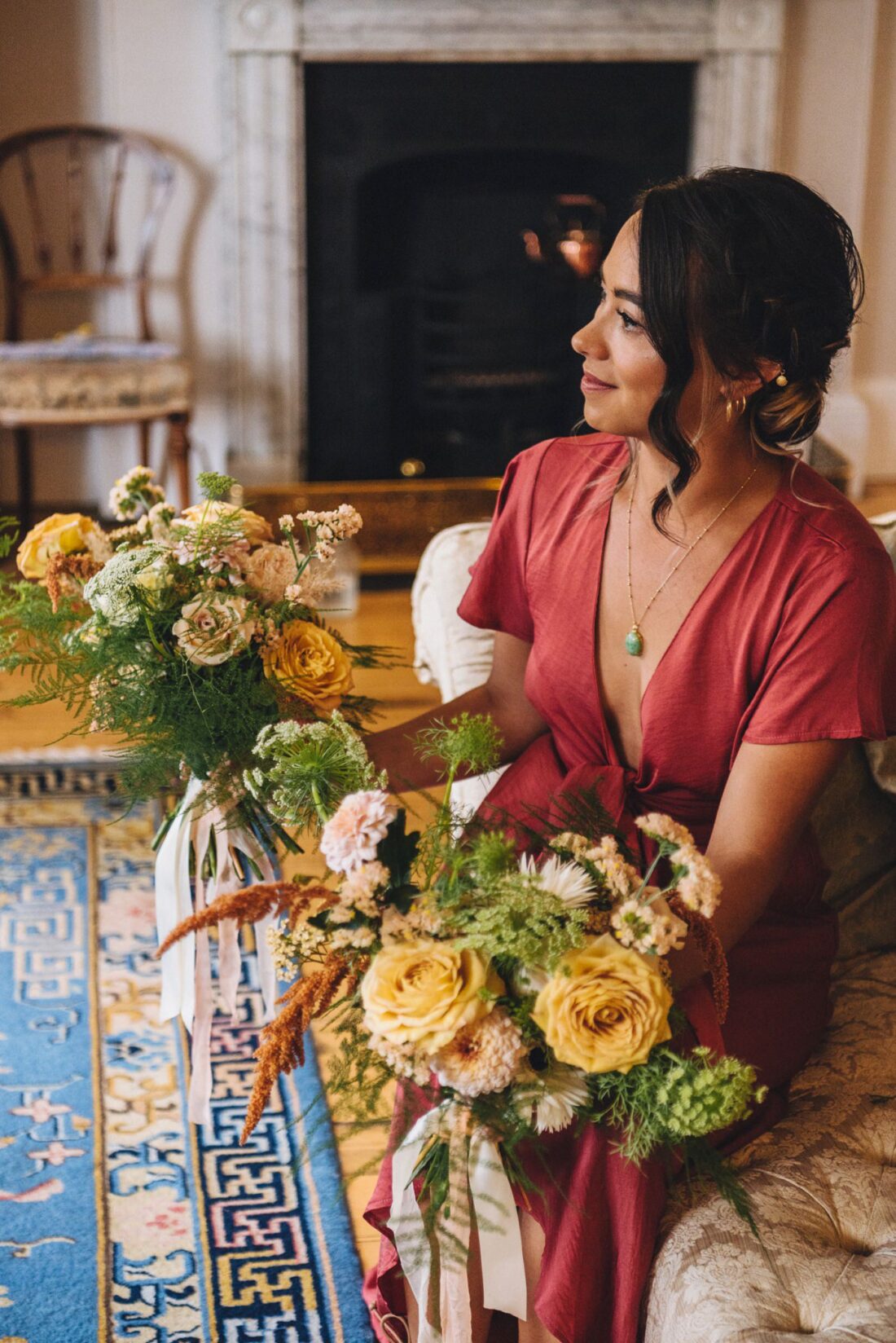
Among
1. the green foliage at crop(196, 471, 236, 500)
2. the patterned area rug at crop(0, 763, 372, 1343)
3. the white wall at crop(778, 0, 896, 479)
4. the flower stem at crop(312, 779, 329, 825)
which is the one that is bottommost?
the patterned area rug at crop(0, 763, 372, 1343)

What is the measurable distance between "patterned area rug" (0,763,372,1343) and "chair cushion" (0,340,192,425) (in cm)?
193

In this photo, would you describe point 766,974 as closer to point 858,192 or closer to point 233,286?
point 233,286

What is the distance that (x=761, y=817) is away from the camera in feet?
4.55

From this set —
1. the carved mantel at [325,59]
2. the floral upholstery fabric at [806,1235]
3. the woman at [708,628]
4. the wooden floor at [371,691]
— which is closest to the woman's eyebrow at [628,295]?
the woman at [708,628]

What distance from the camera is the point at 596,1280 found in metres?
1.26

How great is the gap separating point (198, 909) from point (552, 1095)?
2.24 feet

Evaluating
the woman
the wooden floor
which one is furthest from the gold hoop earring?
the wooden floor

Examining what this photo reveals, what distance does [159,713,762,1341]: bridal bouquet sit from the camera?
3.45 feet

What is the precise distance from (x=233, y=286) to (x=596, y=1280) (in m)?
4.14

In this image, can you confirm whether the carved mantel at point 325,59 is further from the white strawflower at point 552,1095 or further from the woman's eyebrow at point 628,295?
the white strawflower at point 552,1095

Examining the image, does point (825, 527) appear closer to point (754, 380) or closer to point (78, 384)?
point (754, 380)

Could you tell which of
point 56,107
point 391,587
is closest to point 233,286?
point 56,107

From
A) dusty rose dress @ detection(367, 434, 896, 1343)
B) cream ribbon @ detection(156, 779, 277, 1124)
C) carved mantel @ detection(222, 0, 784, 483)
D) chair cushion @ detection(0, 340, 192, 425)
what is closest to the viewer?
dusty rose dress @ detection(367, 434, 896, 1343)

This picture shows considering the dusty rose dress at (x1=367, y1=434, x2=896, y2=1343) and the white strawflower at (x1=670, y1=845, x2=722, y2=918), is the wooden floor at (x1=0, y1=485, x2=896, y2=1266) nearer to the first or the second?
the dusty rose dress at (x1=367, y1=434, x2=896, y2=1343)
